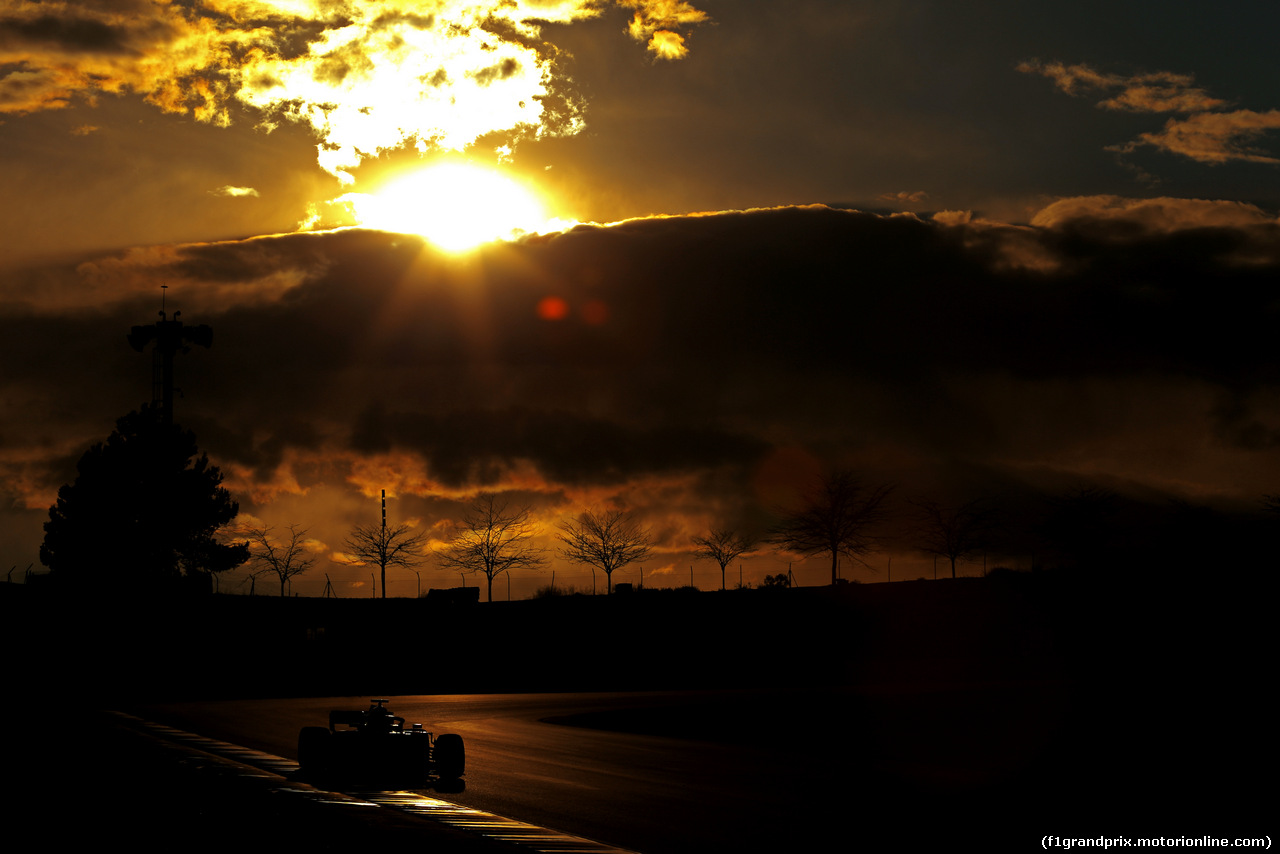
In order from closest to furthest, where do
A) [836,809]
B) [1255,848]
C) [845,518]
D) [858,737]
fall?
[1255,848] < [836,809] < [858,737] < [845,518]

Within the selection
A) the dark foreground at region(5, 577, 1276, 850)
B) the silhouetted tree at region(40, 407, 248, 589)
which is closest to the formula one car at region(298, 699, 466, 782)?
the dark foreground at region(5, 577, 1276, 850)

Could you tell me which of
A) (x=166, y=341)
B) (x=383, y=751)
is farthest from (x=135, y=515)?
(x=383, y=751)

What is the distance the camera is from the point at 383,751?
15133mm

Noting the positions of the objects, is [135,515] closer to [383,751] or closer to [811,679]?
[811,679]

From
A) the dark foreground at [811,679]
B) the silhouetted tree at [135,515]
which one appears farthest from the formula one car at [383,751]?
the silhouetted tree at [135,515]

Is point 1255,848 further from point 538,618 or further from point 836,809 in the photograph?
point 538,618

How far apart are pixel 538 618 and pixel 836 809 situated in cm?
6044

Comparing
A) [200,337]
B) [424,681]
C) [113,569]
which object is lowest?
[424,681]

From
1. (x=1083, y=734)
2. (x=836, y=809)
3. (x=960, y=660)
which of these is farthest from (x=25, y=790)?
(x=960, y=660)

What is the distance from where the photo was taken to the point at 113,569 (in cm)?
7175

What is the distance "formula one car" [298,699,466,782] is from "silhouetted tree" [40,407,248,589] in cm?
6134

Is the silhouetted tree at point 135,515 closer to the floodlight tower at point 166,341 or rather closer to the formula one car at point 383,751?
the floodlight tower at point 166,341

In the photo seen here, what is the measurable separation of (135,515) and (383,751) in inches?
2529

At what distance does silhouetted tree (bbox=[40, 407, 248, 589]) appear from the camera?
71500 mm
